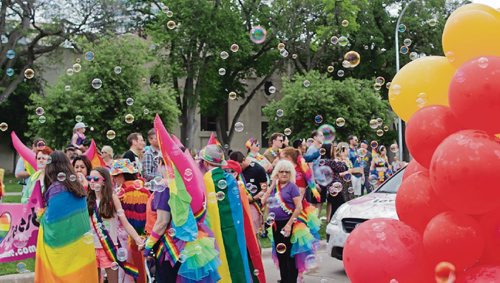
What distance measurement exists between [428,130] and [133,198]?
352 centimetres

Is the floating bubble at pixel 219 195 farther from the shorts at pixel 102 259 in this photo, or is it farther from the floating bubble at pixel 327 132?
the floating bubble at pixel 327 132

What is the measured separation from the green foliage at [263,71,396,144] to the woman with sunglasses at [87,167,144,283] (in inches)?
685

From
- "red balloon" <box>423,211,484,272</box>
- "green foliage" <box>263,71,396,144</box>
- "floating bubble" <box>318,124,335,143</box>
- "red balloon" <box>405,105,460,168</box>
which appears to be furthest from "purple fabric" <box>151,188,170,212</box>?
"green foliage" <box>263,71,396,144</box>

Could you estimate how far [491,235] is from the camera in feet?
9.73

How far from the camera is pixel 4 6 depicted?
24.6m

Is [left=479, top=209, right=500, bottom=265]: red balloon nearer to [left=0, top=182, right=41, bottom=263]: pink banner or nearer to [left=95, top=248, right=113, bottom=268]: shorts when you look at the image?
[left=95, top=248, right=113, bottom=268]: shorts

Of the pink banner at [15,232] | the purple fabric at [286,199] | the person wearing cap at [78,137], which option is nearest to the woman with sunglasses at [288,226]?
the purple fabric at [286,199]

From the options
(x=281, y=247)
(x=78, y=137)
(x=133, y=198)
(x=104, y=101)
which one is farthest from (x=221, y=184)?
(x=104, y=101)

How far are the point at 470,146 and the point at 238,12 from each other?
2812 cm

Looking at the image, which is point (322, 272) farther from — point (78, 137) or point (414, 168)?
point (414, 168)

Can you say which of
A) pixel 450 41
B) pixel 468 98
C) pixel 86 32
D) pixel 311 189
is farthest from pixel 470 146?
pixel 86 32

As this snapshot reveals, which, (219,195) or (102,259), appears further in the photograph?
(102,259)

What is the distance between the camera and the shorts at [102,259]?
18.6 feet

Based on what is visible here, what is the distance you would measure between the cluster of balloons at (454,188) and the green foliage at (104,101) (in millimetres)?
18520
